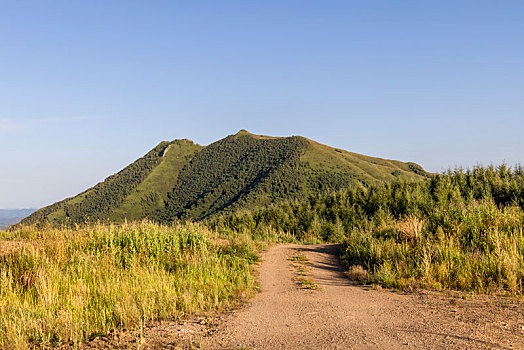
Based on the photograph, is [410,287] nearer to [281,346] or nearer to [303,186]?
[281,346]

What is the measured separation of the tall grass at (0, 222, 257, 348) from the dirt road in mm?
1072

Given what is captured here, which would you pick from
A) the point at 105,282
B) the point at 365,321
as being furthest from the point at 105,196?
the point at 365,321

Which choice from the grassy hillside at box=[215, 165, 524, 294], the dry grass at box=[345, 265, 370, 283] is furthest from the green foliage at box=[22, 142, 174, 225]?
the dry grass at box=[345, 265, 370, 283]

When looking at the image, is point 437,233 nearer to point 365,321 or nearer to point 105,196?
point 365,321

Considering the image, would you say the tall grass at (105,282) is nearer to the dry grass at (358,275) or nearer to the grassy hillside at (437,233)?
the dry grass at (358,275)

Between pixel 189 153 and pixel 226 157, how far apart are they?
23.3 metres

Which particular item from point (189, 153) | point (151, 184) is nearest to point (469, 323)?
point (151, 184)

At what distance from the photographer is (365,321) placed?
5.07 metres

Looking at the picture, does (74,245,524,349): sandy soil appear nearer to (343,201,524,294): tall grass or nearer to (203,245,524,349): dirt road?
(203,245,524,349): dirt road

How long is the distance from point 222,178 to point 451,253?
104 meters

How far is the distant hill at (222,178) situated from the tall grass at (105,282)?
2312 inches

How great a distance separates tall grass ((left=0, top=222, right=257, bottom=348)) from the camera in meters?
5.03

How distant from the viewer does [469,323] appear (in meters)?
4.73

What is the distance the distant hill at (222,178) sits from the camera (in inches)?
3063
